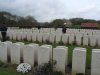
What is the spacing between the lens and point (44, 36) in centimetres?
1510

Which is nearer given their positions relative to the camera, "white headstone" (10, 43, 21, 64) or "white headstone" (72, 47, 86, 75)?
"white headstone" (72, 47, 86, 75)

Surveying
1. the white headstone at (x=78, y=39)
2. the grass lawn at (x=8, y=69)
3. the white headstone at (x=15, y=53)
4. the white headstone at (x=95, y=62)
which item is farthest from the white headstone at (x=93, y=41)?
the white headstone at (x=95, y=62)

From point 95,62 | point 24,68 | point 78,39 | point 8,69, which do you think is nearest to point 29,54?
point 24,68

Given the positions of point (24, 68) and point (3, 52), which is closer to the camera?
point (24, 68)

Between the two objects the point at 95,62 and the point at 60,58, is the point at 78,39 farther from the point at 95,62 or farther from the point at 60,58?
the point at 95,62

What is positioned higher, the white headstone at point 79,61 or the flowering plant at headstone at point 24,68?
the white headstone at point 79,61

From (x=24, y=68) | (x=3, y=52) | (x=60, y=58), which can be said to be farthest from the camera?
(x=3, y=52)

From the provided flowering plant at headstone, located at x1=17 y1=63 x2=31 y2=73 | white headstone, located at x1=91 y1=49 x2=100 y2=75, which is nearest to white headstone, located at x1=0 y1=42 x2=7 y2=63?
flowering plant at headstone, located at x1=17 y1=63 x2=31 y2=73

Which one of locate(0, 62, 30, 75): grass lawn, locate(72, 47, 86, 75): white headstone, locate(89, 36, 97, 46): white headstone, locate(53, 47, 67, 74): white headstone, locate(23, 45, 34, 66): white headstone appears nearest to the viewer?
locate(72, 47, 86, 75): white headstone

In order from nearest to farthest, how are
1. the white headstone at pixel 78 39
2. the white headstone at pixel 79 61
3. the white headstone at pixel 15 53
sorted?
the white headstone at pixel 79 61, the white headstone at pixel 15 53, the white headstone at pixel 78 39

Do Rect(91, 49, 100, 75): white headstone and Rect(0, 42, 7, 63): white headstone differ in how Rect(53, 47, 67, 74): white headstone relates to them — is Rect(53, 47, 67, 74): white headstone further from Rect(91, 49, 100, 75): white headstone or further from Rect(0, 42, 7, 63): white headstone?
Rect(0, 42, 7, 63): white headstone

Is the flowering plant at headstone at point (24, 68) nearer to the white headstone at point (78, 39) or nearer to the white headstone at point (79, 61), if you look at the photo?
the white headstone at point (79, 61)

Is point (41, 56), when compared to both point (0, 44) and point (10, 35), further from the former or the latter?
point (10, 35)

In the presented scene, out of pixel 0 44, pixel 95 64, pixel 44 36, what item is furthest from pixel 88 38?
pixel 95 64
